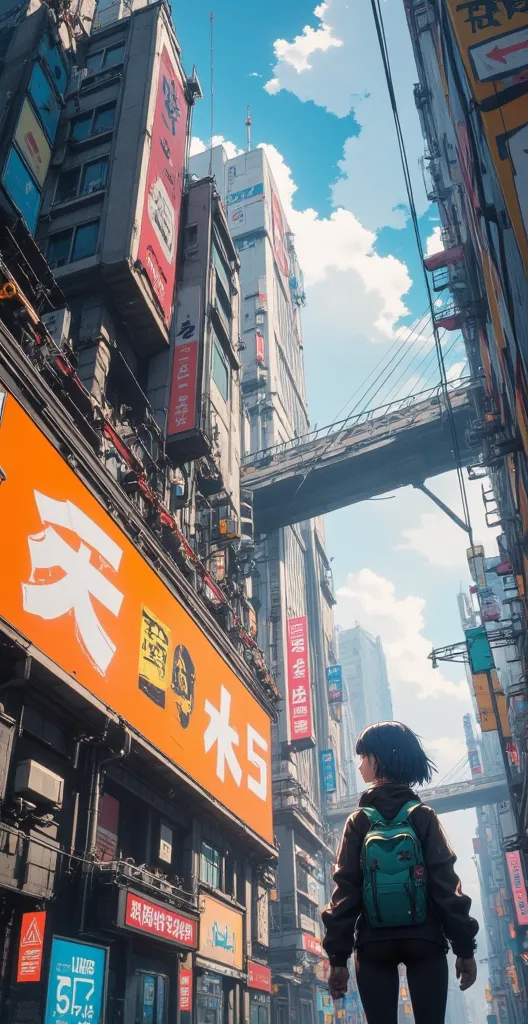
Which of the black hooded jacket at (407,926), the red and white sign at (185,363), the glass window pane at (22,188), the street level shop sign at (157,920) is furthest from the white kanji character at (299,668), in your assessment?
the black hooded jacket at (407,926)

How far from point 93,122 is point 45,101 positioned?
193cm

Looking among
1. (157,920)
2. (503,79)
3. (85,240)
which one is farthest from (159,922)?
(85,240)

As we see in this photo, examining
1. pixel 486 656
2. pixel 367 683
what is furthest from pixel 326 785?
pixel 367 683

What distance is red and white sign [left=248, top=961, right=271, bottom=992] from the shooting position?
2356 cm

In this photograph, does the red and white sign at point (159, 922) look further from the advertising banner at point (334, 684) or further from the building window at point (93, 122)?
the advertising banner at point (334, 684)

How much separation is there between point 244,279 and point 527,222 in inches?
2662

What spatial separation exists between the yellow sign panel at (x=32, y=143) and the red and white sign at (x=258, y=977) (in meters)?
28.6

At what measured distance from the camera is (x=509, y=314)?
11.5 meters

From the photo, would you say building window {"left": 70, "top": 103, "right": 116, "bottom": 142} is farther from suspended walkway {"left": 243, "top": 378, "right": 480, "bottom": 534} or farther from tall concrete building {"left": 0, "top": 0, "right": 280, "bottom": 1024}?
suspended walkway {"left": 243, "top": 378, "right": 480, "bottom": 534}

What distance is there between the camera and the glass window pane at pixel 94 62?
3169 centimetres

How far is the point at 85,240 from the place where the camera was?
24.9 meters

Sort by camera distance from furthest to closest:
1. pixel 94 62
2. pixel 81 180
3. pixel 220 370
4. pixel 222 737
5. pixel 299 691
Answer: pixel 299 691, pixel 220 370, pixel 94 62, pixel 81 180, pixel 222 737

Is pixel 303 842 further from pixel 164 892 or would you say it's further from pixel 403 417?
pixel 164 892

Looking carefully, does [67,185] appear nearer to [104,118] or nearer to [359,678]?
[104,118]
